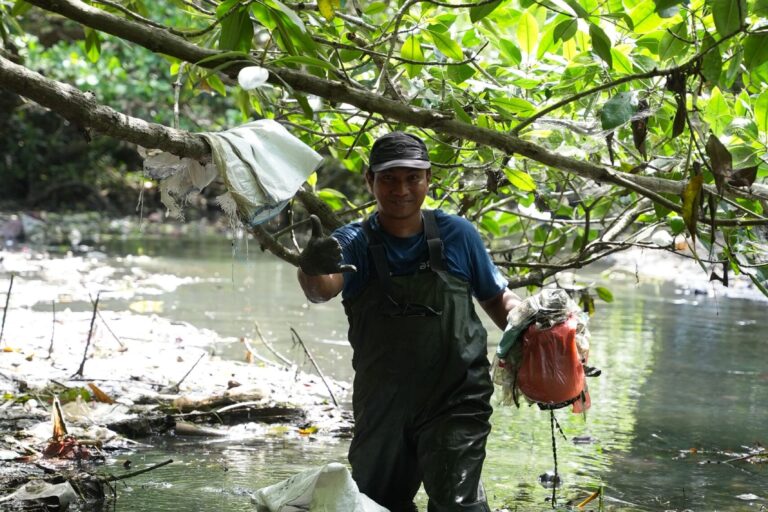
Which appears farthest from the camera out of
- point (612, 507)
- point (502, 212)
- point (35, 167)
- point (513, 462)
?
point (35, 167)

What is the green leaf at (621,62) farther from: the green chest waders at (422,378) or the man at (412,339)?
the green chest waders at (422,378)

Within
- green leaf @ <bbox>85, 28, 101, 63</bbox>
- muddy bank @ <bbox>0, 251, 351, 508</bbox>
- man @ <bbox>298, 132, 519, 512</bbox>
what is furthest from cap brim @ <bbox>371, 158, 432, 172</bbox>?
green leaf @ <bbox>85, 28, 101, 63</bbox>

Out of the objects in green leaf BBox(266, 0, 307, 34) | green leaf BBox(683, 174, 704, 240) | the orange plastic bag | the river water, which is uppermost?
green leaf BBox(266, 0, 307, 34)

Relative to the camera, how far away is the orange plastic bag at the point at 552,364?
3.23m

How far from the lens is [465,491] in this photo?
3.17 meters

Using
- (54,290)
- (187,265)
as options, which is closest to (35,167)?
(187,265)

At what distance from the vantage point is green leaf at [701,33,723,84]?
3.12 meters

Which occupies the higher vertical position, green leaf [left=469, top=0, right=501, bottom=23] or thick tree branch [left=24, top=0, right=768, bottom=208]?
green leaf [left=469, top=0, right=501, bottom=23]

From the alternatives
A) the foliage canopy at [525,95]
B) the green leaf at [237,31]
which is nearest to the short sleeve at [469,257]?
the foliage canopy at [525,95]

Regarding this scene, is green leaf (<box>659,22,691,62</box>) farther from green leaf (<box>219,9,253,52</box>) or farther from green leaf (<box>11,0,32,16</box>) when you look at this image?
green leaf (<box>11,0,32,16</box>)

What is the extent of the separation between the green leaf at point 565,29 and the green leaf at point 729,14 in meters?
0.53

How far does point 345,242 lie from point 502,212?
1.96 metres

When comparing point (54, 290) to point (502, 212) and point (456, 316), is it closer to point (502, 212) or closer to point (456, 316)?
point (502, 212)

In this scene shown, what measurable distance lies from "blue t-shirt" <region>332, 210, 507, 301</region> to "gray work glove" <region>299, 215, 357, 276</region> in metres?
0.30
